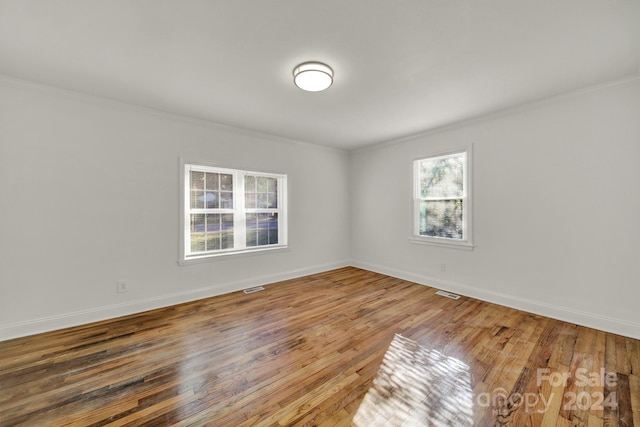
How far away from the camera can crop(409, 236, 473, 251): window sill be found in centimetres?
367

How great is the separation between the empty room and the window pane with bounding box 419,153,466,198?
0.10 feet

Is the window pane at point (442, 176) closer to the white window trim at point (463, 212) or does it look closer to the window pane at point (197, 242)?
the white window trim at point (463, 212)

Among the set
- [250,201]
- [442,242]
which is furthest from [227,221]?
[442,242]

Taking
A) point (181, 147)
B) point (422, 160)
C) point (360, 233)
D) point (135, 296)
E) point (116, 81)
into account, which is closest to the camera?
point (116, 81)

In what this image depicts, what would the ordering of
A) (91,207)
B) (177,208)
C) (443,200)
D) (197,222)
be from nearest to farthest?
(91,207) < (177,208) < (197,222) < (443,200)

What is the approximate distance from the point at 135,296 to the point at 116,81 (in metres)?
2.43

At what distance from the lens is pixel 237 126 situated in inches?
149

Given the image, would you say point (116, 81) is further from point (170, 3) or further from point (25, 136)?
point (170, 3)

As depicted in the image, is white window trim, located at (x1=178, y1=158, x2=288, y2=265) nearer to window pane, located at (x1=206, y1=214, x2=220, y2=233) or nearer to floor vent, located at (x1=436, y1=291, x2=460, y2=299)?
window pane, located at (x1=206, y1=214, x2=220, y2=233)

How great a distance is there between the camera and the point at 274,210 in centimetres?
444

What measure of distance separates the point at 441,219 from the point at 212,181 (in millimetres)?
3677

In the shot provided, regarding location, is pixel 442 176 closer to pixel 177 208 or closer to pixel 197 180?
pixel 197 180

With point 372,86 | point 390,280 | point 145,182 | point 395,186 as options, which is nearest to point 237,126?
point 145,182

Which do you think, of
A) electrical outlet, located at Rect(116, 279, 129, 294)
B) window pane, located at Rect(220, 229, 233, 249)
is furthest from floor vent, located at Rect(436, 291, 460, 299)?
electrical outlet, located at Rect(116, 279, 129, 294)
